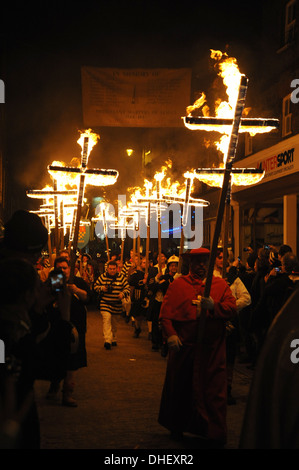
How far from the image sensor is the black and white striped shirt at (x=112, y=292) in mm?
12906

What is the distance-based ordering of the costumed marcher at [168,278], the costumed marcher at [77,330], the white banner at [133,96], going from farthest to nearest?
1. the white banner at [133,96]
2. the costumed marcher at [168,278]
3. the costumed marcher at [77,330]

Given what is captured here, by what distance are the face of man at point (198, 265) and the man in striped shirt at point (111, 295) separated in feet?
20.5

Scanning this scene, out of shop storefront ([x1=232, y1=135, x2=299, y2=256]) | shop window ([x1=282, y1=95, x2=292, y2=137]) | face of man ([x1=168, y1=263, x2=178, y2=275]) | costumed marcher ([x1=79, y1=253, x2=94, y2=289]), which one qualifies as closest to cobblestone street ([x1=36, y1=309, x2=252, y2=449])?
face of man ([x1=168, y1=263, x2=178, y2=275])

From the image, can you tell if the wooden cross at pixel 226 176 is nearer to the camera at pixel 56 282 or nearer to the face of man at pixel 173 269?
the camera at pixel 56 282

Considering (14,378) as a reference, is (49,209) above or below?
above

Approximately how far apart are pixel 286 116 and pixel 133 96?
724cm

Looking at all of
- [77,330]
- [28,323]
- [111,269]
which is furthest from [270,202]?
[28,323]

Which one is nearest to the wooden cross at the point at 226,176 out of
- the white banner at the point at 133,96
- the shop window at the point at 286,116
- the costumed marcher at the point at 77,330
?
the costumed marcher at the point at 77,330

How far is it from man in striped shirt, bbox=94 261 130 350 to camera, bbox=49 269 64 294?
905cm

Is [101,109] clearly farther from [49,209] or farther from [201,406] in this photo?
[201,406]

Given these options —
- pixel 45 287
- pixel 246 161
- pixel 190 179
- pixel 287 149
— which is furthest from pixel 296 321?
pixel 246 161

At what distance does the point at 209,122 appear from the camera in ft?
23.3

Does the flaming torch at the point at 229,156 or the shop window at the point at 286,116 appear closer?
the flaming torch at the point at 229,156

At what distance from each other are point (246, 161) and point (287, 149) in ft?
13.6
